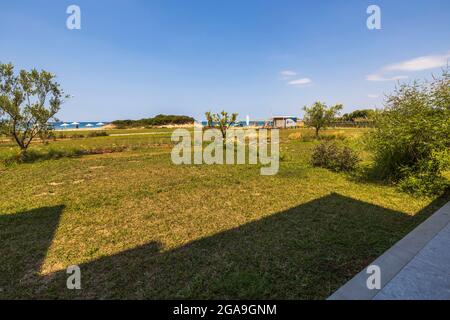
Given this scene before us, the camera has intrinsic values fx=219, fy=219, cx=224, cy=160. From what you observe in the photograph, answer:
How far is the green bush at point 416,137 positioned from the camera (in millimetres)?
5734

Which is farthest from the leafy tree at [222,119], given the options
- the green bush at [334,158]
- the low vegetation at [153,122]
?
the low vegetation at [153,122]

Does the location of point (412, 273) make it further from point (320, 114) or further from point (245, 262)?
point (320, 114)

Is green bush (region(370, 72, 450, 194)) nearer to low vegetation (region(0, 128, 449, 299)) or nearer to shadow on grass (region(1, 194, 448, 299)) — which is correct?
low vegetation (region(0, 128, 449, 299))

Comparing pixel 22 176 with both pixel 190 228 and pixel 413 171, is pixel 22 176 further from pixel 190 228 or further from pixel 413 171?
pixel 413 171

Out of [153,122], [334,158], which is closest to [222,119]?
[334,158]

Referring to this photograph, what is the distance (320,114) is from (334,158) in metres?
15.6

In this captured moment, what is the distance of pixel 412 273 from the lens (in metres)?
2.69

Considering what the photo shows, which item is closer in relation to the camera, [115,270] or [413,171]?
Result: [115,270]

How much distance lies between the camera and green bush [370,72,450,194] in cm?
573

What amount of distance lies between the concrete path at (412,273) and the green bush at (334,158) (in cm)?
540

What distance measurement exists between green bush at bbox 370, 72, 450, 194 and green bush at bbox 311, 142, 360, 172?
1539 millimetres
